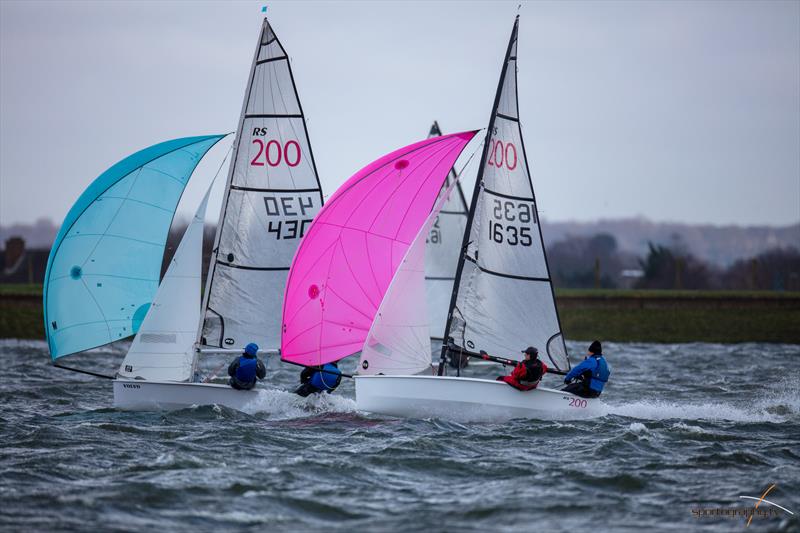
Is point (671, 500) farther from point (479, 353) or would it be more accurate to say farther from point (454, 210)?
point (454, 210)

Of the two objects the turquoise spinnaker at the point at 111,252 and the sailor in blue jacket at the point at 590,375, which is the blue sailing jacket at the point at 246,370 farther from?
the sailor in blue jacket at the point at 590,375

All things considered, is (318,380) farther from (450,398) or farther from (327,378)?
(450,398)

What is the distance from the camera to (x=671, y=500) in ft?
41.4

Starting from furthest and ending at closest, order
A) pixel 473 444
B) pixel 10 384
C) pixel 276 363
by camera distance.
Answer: pixel 276 363 < pixel 10 384 < pixel 473 444

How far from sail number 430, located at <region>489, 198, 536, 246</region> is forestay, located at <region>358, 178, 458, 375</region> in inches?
50.5

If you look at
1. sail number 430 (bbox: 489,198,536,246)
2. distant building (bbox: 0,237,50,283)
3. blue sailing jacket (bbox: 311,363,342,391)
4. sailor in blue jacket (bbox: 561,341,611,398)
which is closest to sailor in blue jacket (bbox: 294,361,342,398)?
blue sailing jacket (bbox: 311,363,342,391)

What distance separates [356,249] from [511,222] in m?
2.81

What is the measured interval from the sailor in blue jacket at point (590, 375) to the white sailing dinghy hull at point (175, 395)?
17.5 ft

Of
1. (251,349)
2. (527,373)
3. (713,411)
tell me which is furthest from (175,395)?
(713,411)

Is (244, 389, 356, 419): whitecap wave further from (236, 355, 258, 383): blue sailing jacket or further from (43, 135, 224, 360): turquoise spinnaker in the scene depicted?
(43, 135, 224, 360): turquoise spinnaker

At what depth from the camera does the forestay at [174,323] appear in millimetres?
18109

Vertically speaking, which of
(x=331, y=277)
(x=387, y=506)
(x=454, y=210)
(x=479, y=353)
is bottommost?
(x=387, y=506)

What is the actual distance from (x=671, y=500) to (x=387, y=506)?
336 cm

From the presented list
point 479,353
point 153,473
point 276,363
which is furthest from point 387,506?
point 276,363
